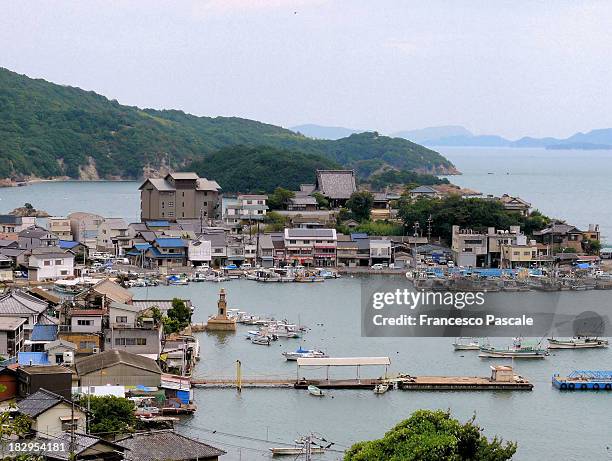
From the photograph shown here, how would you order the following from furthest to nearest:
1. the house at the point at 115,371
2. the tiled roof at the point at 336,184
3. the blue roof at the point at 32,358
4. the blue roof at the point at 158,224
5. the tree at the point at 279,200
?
the tiled roof at the point at 336,184
the tree at the point at 279,200
the blue roof at the point at 158,224
the blue roof at the point at 32,358
the house at the point at 115,371

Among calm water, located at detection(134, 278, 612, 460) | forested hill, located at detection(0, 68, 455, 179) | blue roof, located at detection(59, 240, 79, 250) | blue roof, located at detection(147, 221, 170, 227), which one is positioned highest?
forested hill, located at detection(0, 68, 455, 179)

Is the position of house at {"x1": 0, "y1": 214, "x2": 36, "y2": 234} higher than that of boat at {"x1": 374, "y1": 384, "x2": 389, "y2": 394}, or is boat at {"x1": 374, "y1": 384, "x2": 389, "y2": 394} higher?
house at {"x1": 0, "y1": 214, "x2": 36, "y2": 234}

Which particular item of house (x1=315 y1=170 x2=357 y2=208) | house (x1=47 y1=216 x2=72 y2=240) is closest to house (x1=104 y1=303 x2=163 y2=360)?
house (x1=47 y1=216 x2=72 y2=240)

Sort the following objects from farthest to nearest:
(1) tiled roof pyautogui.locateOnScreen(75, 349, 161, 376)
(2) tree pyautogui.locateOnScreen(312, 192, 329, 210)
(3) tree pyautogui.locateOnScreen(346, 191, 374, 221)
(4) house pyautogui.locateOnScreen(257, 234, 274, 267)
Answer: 1. (2) tree pyautogui.locateOnScreen(312, 192, 329, 210)
2. (3) tree pyautogui.locateOnScreen(346, 191, 374, 221)
3. (4) house pyautogui.locateOnScreen(257, 234, 274, 267)
4. (1) tiled roof pyautogui.locateOnScreen(75, 349, 161, 376)

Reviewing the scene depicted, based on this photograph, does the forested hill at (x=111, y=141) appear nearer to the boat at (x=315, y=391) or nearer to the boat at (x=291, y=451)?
the boat at (x=315, y=391)

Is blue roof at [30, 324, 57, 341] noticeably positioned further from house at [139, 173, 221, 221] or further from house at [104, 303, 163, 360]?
house at [139, 173, 221, 221]

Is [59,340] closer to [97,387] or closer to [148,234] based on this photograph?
[97,387]

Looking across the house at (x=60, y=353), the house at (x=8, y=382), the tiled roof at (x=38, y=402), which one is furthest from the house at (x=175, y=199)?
the tiled roof at (x=38, y=402)
